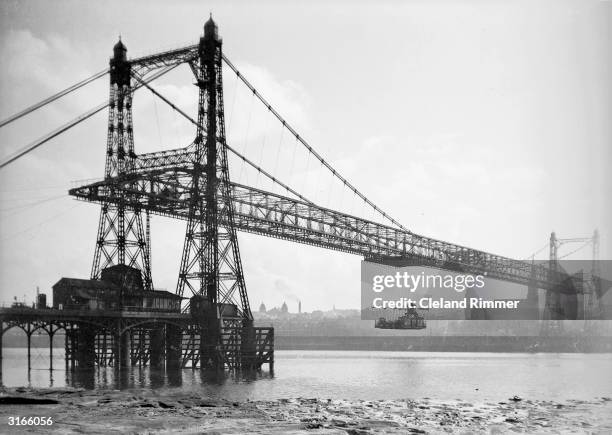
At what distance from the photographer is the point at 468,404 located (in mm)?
35969

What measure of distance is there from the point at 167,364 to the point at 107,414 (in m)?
29.5

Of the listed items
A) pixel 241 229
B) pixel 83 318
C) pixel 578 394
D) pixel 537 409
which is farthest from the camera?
pixel 241 229

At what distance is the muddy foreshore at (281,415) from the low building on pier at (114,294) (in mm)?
16789

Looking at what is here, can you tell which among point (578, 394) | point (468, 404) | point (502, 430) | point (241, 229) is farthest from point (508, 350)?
point (502, 430)

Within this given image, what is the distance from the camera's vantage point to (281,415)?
2962 centimetres

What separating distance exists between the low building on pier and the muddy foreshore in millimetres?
16789

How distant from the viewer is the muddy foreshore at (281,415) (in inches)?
1013

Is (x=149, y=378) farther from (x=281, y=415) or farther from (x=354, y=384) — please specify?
(x=281, y=415)

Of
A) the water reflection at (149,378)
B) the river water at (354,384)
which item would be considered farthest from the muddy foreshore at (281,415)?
the water reflection at (149,378)

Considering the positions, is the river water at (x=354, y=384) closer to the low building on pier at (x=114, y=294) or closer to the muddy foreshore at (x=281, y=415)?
the muddy foreshore at (x=281, y=415)

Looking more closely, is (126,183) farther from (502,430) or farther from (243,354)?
(502,430)

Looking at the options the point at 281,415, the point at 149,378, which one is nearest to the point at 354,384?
the point at 149,378

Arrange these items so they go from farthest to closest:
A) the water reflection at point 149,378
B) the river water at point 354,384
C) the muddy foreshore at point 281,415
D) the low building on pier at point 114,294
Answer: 1. the low building on pier at point 114,294
2. the water reflection at point 149,378
3. the river water at point 354,384
4. the muddy foreshore at point 281,415

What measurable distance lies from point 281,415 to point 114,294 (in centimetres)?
2832
